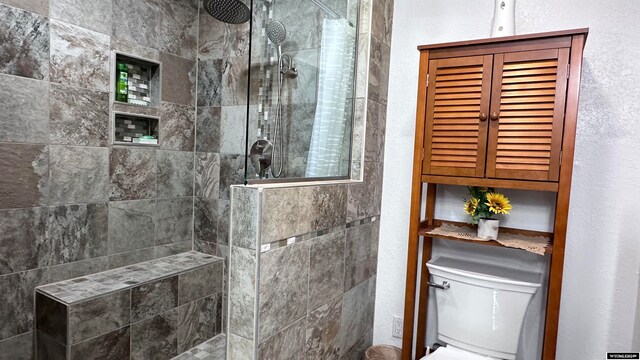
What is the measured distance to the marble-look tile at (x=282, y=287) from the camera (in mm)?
1229

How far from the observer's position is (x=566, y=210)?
4.56 feet

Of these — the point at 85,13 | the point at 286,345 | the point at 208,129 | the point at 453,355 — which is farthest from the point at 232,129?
the point at 453,355

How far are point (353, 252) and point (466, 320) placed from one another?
0.60 meters

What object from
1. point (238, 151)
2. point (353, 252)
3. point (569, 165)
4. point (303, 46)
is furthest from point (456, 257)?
point (238, 151)

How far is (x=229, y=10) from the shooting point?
71.0 inches

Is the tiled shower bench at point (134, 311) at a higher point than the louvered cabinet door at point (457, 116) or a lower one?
lower

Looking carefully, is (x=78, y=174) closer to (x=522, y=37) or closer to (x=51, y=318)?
(x=51, y=318)

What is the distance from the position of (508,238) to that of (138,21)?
97.7 inches

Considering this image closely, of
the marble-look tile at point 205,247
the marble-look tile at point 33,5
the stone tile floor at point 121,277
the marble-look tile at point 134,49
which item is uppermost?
the marble-look tile at point 33,5

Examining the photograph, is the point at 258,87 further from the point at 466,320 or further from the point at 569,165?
the point at 466,320

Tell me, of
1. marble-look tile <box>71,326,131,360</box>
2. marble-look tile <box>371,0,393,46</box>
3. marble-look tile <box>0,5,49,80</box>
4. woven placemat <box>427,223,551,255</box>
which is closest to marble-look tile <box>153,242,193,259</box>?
marble-look tile <box>71,326,131,360</box>

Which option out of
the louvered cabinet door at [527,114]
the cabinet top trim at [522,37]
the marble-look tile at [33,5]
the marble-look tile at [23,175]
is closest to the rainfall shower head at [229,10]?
the marble-look tile at [33,5]

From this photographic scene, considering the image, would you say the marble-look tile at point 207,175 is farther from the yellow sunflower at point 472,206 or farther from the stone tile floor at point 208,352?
the yellow sunflower at point 472,206

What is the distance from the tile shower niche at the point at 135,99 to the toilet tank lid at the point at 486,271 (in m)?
1.96
